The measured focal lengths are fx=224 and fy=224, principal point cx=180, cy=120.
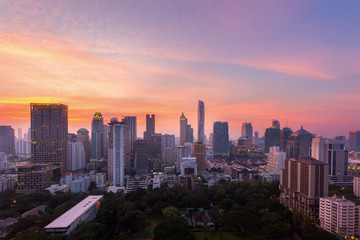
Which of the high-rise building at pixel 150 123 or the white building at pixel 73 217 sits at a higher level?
the high-rise building at pixel 150 123

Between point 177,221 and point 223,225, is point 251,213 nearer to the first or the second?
point 223,225

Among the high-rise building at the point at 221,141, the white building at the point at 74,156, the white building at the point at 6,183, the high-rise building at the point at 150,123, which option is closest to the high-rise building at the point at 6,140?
the white building at the point at 74,156

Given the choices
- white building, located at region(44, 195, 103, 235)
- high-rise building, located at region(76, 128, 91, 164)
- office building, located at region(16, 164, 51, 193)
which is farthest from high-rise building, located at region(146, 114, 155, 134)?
white building, located at region(44, 195, 103, 235)

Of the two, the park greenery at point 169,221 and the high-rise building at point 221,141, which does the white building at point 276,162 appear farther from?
the high-rise building at point 221,141

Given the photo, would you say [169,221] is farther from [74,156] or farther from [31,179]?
[74,156]

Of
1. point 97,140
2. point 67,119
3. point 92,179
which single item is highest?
point 67,119

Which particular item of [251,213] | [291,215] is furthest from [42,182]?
[291,215]

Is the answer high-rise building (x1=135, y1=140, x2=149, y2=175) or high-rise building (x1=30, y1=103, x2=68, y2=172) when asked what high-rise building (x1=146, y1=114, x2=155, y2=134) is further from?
high-rise building (x1=30, y1=103, x2=68, y2=172)
